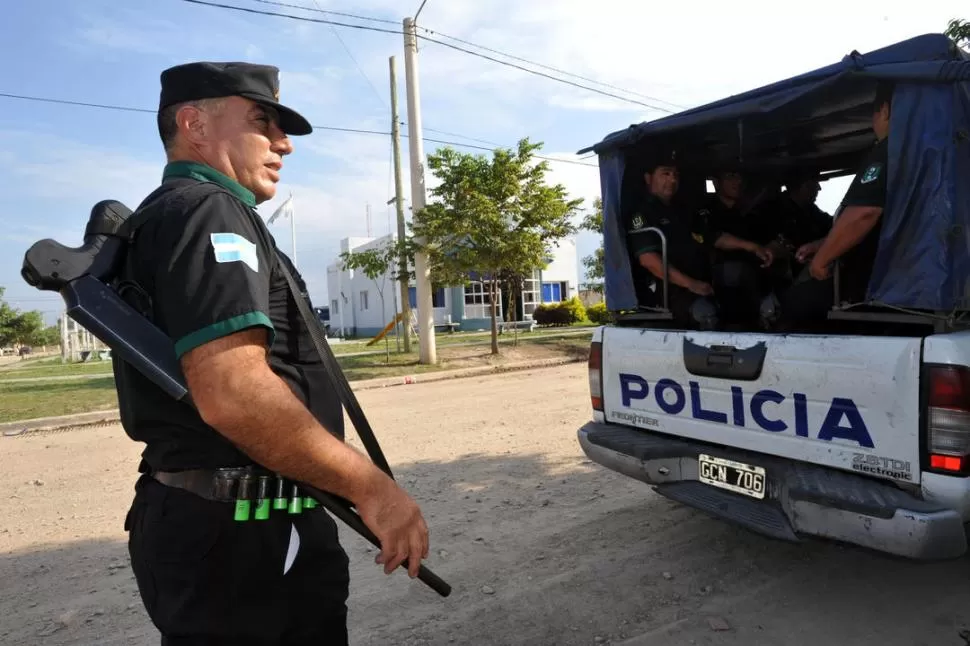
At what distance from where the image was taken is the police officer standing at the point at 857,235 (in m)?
3.05

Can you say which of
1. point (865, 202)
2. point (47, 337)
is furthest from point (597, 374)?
point (47, 337)

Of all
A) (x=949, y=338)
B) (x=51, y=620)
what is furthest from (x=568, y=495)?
(x=51, y=620)

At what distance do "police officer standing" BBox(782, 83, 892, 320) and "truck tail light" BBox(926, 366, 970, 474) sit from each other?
91cm

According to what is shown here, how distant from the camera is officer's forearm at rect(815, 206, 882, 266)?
3074mm

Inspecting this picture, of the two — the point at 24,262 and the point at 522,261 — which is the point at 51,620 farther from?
the point at 522,261

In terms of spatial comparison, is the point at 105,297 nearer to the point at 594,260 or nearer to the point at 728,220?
the point at 728,220

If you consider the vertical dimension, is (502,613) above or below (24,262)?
below

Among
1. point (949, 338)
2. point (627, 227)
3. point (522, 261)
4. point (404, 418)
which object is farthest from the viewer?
point (522, 261)

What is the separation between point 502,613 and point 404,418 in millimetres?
5229

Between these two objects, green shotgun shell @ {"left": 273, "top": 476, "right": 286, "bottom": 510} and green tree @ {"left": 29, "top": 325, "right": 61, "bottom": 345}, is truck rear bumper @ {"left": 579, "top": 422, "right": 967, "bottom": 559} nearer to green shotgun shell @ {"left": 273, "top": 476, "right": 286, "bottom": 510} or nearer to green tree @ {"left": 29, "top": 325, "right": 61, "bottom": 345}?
green shotgun shell @ {"left": 273, "top": 476, "right": 286, "bottom": 510}

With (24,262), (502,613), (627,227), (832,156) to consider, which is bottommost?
(502,613)

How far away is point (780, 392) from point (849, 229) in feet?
→ 2.90

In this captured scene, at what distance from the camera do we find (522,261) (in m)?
14.1

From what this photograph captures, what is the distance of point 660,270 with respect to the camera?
4.24 meters
